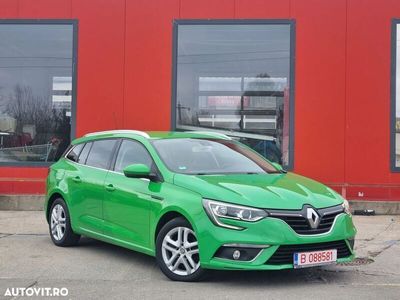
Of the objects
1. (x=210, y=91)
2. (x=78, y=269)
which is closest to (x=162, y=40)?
(x=210, y=91)

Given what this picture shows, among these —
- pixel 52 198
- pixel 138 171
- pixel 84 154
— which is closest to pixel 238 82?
pixel 84 154

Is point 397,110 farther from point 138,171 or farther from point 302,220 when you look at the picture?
point 138,171

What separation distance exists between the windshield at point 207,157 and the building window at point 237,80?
4.83m

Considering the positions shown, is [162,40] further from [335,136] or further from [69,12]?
[335,136]

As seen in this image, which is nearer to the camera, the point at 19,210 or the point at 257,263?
the point at 257,263

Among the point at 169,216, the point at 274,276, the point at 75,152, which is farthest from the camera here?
the point at 75,152

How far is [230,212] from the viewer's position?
550cm

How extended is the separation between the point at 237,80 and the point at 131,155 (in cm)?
575

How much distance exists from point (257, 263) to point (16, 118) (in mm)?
8807

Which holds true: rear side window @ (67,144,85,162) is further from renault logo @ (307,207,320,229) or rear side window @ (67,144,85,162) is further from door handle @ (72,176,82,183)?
renault logo @ (307,207,320,229)

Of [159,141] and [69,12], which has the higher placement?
[69,12]

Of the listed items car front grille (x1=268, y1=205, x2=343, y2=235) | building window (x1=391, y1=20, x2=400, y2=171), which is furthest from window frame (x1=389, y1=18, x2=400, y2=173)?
car front grille (x1=268, y1=205, x2=343, y2=235)

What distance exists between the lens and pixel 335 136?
38.9ft

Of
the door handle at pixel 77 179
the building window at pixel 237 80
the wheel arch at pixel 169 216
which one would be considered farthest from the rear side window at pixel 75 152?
the building window at pixel 237 80
